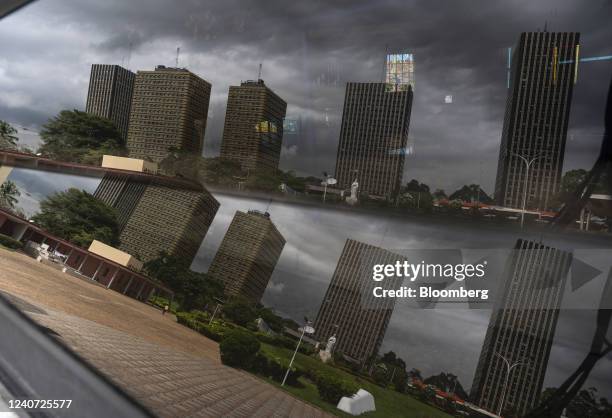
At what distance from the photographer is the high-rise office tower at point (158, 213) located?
2.27m

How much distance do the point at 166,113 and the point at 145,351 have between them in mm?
1039

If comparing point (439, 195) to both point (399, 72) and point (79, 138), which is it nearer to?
point (399, 72)

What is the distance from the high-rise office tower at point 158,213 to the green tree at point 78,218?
6 cm

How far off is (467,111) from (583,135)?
0.27m

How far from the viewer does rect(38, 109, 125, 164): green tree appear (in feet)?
8.96

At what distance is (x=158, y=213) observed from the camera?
2.44m

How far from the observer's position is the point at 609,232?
4.04 ft

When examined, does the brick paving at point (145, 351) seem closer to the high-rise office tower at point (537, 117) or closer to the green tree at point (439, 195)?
the green tree at point (439, 195)

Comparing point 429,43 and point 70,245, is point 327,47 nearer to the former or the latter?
point 429,43

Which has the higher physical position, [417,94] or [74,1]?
[74,1]

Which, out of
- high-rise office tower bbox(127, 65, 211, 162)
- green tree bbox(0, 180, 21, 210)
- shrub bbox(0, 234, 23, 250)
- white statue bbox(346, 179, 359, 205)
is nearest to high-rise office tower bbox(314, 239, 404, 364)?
white statue bbox(346, 179, 359, 205)

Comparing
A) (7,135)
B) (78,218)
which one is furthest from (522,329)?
(7,135)

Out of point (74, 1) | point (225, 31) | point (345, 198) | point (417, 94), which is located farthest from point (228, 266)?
point (74, 1)

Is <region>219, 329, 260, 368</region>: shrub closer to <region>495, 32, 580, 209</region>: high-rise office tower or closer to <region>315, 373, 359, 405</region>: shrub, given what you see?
<region>315, 373, 359, 405</region>: shrub
